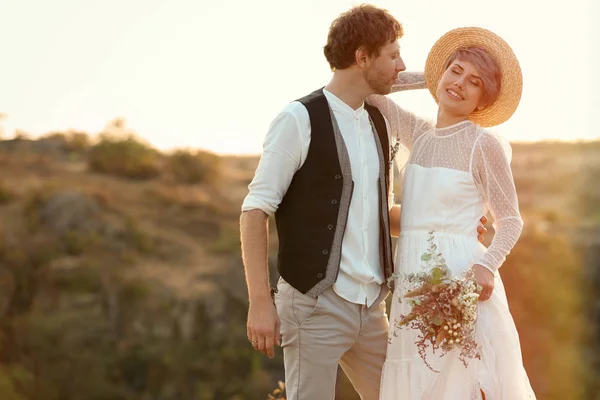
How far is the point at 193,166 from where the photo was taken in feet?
113

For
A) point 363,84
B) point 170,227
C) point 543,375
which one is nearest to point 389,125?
point 363,84

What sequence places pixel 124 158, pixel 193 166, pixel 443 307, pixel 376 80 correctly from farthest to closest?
pixel 193 166, pixel 124 158, pixel 376 80, pixel 443 307

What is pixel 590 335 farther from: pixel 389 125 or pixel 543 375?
pixel 389 125

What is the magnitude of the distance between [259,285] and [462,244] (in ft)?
2.39

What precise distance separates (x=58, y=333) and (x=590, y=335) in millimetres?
13034

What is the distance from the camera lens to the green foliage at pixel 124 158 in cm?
3253

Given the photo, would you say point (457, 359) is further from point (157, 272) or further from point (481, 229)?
point (157, 272)

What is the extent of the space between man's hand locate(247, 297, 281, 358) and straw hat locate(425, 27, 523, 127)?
107 cm

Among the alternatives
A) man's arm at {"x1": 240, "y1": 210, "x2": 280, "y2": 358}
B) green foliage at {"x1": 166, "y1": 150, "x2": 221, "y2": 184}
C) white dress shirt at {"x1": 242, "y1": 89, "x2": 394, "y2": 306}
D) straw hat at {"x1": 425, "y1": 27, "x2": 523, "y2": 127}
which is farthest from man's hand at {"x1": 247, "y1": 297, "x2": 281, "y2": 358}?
green foliage at {"x1": 166, "y1": 150, "x2": 221, "y2": 184}

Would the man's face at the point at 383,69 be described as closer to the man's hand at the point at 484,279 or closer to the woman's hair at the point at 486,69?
the woman's hair at the point at 486,69

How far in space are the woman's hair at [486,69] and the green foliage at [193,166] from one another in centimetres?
3026

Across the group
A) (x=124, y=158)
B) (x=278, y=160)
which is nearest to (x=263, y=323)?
(x=278, y=160)

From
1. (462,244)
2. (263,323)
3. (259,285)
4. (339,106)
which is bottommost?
(263,323)

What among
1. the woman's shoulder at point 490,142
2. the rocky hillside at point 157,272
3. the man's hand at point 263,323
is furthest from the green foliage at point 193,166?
the man's hand at point 263,323
